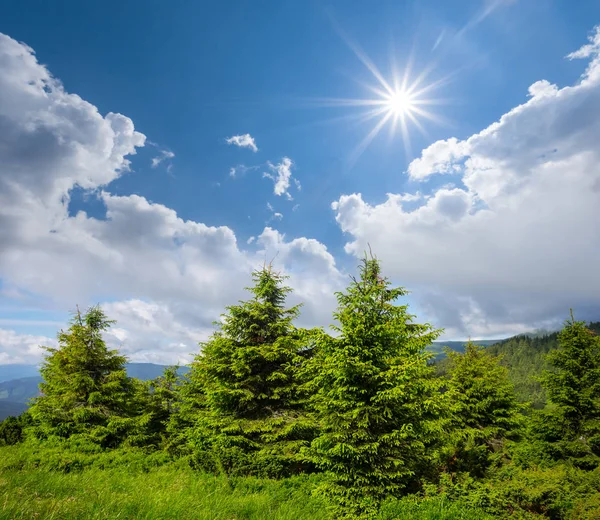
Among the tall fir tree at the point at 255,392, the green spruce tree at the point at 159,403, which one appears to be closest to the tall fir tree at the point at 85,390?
the green spruce tree at the point at 159,403

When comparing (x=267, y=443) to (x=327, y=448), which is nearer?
(x=327, y=448)

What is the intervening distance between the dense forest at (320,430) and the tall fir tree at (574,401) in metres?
0.08

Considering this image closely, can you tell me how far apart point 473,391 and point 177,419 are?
21.0 metres

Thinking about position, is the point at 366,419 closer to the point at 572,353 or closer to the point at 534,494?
the point at 534,494

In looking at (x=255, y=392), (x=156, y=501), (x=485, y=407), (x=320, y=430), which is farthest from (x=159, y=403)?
(x=485, y=407)

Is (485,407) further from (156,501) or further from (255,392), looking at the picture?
(156,501)

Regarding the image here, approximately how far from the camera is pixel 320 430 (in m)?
12.9

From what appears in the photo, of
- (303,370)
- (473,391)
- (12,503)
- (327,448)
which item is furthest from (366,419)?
(473,391)

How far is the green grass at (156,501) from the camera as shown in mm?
4277

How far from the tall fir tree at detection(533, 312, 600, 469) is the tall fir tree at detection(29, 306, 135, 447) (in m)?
24.8

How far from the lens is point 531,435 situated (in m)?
19.4

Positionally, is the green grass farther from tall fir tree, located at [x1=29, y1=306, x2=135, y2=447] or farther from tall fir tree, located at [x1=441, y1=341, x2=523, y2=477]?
tall fir tree, located at [x1=441, y1=341, x2=523, y2=477]

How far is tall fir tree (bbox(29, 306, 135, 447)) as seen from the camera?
61.1ft

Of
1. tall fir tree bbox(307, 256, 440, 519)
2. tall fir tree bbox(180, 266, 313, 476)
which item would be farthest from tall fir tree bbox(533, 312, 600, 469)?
tall fir tree bbox(180, 266, 313, 476)
